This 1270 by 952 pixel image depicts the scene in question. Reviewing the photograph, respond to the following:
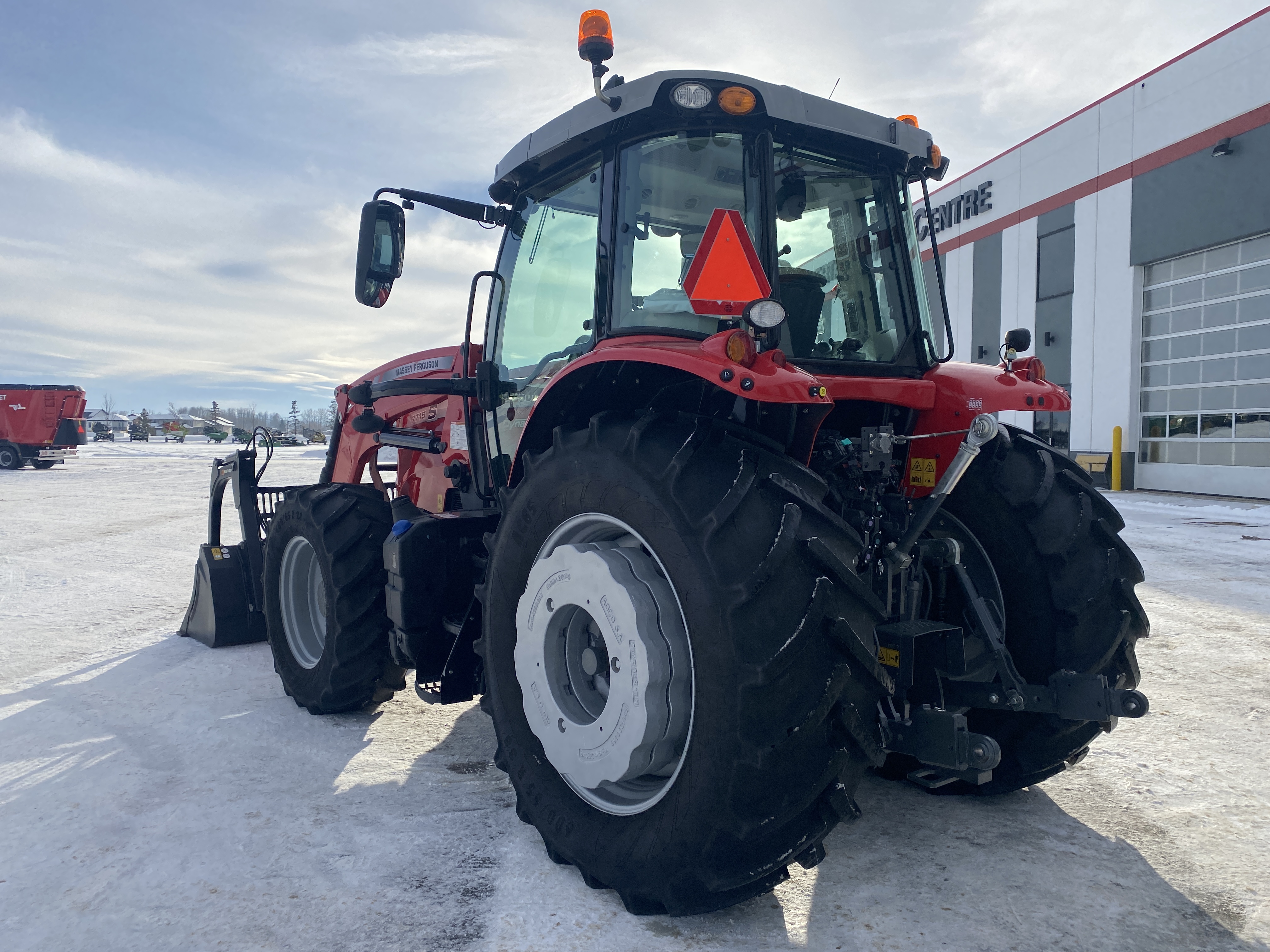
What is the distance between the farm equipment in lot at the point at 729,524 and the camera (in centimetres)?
193

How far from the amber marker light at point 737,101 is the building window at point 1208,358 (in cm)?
1595

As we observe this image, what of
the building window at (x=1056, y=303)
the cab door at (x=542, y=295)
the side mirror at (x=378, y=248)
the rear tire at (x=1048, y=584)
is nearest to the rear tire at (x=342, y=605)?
the cab door at (x=542, y=295)

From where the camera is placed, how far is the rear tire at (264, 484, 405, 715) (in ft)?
Answer: 12.0

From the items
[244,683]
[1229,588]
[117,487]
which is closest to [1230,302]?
[1229,588]

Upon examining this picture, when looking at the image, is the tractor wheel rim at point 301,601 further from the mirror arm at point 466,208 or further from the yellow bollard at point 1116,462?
the yellow bollard at point 1116,462

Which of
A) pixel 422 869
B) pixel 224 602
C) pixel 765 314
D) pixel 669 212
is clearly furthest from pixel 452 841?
pixel 224 602

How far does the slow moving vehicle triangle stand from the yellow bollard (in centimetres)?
1736

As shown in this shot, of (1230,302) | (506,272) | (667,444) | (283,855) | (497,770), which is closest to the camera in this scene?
(667,444)

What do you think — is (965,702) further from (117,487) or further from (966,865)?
(117,487)

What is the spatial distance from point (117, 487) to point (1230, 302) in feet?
73.8

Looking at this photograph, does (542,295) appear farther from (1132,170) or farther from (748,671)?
(1132,170)

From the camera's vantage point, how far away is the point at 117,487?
17.9 meters

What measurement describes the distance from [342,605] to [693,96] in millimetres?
2552

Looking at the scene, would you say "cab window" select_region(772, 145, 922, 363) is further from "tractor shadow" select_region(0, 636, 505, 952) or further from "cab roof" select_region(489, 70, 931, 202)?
"tractor shadow" select_region(0, 636, 505, 952)
